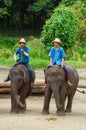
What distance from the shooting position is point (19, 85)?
1497 centimetres

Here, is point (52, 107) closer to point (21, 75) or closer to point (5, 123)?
point (21, 75)

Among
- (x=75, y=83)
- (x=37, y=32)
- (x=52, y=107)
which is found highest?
(x=75, y=83)

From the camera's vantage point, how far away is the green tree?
120 ft

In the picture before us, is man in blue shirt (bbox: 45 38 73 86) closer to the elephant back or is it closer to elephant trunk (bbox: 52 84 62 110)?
the elephant back

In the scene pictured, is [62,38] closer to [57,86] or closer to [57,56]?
[57,56]

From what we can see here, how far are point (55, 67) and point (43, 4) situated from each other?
49.5 metres

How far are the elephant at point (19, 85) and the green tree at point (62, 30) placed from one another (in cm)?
2137

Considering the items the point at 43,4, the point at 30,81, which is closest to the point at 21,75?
the point at 30,81

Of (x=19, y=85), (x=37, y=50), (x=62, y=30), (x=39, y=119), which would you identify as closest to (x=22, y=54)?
(x=19, y=85)

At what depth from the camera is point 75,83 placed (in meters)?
15.6

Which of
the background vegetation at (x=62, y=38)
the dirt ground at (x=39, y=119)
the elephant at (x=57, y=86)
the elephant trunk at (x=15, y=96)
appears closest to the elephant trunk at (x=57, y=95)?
the elephant at (x=57, y=86)

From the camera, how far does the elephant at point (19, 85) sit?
14805 mm

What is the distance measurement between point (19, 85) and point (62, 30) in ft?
73.0

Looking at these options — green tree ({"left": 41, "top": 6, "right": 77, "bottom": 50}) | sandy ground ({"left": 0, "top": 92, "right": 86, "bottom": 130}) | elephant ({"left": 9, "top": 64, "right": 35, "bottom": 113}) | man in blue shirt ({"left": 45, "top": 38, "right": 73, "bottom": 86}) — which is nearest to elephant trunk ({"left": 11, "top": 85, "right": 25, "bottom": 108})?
elephant ({"left": 9, "top": 64, "right": 35, "bottom": 113})
